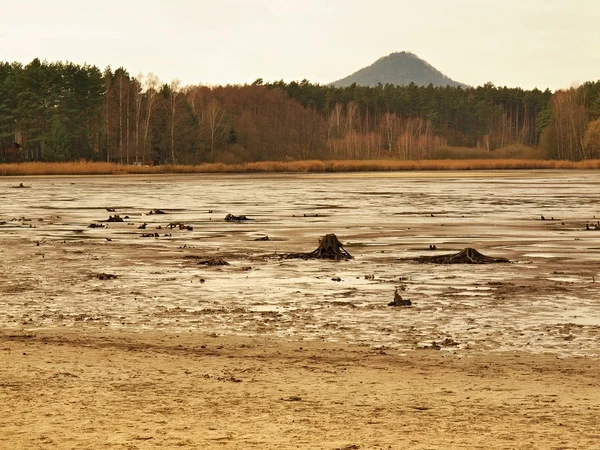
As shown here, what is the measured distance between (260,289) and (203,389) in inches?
313

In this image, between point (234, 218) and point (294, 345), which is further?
point (234, 218)

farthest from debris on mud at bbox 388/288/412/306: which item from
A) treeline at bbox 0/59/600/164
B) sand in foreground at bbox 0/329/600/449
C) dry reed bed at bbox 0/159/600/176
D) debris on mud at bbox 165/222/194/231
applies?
treeline at bbox 0/59/600/164

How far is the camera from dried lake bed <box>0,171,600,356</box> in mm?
14195

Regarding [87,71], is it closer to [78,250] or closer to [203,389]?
[78,250]

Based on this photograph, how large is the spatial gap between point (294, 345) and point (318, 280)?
678 centimetres

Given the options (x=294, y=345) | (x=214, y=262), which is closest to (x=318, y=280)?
(x=214, y=262)

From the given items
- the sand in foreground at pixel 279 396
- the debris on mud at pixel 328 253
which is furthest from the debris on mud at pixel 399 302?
the debris on mud at pixel 328 253

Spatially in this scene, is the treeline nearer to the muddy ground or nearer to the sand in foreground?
the muddy ground

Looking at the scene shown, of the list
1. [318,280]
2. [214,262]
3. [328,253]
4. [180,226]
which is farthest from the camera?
[180,226]

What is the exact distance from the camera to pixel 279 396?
33.1 feet

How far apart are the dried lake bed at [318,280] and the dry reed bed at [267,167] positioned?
67.3m

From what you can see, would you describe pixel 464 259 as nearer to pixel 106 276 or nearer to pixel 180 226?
pixel 106 276

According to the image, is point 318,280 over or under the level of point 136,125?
under

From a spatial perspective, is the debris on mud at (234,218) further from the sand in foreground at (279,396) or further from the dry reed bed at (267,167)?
the dry reed bed at (267,167)
